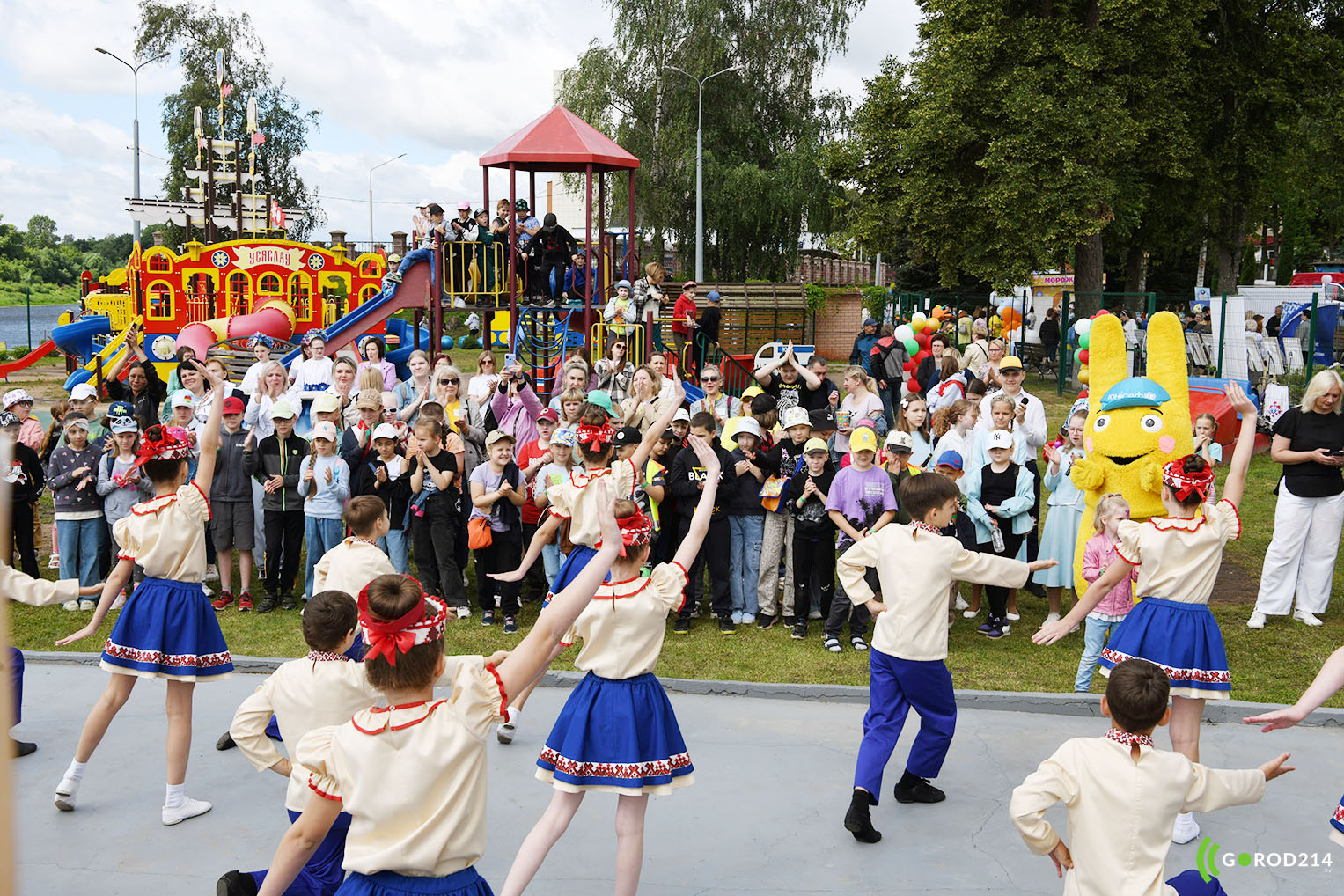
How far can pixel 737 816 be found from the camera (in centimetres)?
551

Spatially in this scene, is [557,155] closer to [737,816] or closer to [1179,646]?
[737,816]

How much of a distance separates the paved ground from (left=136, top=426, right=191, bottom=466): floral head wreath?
5.90 ft

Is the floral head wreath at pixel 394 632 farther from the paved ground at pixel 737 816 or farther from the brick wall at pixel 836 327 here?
the brick wall at pixel 836 327

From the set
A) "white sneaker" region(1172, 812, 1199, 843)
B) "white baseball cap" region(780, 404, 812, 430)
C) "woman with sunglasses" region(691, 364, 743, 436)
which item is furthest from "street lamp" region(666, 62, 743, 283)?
"white sneaker" region(1172, 812, 1199, 843)

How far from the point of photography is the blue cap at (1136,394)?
7016 millimetres

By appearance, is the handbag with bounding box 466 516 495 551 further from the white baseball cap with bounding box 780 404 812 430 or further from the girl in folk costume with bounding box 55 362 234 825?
the girl in folk costume with bounding box 55 362 234 825

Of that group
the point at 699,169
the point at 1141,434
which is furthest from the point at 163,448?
the point at 699,169

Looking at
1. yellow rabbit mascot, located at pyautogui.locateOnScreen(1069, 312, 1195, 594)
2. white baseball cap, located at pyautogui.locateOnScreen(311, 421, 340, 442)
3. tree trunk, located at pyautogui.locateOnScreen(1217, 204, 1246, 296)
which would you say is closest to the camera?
yellow rabbit mascot, located at pyautogui.locateOnScreen(1069, 312, 1195, 594)

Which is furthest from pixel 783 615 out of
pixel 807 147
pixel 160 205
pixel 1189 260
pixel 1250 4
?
pixel 1189 260

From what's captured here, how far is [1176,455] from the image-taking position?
699 cm

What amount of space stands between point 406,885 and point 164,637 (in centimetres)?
291

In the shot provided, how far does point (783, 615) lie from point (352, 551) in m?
4.49

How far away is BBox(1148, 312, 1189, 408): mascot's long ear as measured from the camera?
733 centimetres

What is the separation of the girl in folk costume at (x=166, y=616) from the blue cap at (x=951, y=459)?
4.84 m
